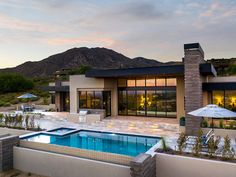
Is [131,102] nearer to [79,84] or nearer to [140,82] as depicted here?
[140,82]

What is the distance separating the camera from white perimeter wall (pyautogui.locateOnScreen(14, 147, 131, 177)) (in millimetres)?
8409

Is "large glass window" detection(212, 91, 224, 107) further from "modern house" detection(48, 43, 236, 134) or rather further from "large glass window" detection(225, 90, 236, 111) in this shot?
"large glass window" detection(225, 90, 236, 111)

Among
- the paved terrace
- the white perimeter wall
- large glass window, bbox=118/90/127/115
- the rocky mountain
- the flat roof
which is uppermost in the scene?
the rocky mountain

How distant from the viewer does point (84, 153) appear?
9523mm

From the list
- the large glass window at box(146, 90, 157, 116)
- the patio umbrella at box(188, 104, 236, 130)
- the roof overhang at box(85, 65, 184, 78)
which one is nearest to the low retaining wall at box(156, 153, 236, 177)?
the patio umbrella at box(188, 104, 236, 130)

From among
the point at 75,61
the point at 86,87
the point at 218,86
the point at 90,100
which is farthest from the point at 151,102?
the point at 75,61

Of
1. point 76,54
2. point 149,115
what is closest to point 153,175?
point 149,115

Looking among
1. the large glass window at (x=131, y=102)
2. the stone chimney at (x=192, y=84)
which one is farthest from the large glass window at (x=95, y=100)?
the stone chimney at (x=192, y=84)

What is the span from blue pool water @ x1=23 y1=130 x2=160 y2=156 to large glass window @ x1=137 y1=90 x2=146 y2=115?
6.65 metres

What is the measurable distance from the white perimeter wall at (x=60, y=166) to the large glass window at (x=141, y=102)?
1242cm

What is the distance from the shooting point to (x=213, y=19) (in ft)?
85.7

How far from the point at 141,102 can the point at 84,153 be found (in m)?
12.2

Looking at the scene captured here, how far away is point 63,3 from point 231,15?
19.2m

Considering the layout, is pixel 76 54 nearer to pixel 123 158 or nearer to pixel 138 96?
pixel 138 96
